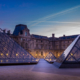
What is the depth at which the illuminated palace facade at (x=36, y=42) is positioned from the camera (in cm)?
4475

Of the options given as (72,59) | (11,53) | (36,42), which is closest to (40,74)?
(72,59)

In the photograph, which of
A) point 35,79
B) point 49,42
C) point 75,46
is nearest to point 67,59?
point 75,46

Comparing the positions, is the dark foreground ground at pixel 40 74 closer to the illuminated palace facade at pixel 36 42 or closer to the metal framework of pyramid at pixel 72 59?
the metal framework of pyramid at pixel 72 59

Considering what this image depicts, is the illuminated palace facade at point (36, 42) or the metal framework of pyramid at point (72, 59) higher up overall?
the illuminated palace facade at point (36, 42)

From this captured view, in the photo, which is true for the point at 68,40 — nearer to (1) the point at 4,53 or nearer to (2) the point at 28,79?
(1) the point at 4,53

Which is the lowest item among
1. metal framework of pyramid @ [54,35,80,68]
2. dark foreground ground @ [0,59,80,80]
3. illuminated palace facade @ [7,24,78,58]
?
dark foreground ground @ [0,59,80,80]

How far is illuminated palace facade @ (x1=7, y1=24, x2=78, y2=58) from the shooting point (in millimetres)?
44750

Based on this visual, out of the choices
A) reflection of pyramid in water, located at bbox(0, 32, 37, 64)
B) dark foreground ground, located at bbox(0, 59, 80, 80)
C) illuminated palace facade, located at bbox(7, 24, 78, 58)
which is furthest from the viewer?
illuminated palace facade, located at bbox(7, 24, 78, 58)

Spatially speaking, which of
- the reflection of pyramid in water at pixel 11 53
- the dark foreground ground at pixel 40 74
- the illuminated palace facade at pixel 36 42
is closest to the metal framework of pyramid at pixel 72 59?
the dark foreground ground at pixel 40 74

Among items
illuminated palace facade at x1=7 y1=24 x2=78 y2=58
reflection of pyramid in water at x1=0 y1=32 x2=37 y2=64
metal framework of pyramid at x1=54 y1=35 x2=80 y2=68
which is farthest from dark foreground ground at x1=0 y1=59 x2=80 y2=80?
illuminated palace facade at x1=7 y1=24 x2=78 y2=58

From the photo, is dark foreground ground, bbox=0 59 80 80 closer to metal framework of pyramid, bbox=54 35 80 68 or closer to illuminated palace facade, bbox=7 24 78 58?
metal framework of pyramid, bbox=54 35 80 68

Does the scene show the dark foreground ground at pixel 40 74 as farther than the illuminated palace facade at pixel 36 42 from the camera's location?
No

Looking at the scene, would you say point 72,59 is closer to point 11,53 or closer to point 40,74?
point 40,74

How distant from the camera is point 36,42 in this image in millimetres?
49750
